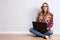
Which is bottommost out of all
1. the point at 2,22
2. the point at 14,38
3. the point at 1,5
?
the point at 14,38

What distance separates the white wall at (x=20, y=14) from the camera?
372 centimetres

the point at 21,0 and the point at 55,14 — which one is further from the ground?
the point at 21,0

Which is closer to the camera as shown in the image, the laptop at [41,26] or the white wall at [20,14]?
the laptop at [41,26]

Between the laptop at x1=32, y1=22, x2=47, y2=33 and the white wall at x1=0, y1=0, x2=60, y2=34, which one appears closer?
the laptop at x1=32, y1=22, x2=47, y2=33

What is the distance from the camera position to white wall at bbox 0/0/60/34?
3.72m

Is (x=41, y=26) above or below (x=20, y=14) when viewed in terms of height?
below

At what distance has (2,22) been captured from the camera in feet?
12.3

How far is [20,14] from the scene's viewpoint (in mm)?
3754

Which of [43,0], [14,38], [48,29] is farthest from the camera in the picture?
[43,0]

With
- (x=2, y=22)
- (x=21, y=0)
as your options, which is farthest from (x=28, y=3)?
(x=2, y=22)

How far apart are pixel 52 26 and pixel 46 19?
23 centimetres

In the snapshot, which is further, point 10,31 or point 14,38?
point 10,31

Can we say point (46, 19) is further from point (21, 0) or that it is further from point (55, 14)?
point (21, 0)

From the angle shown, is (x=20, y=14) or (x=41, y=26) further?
(x=20, y=14)
